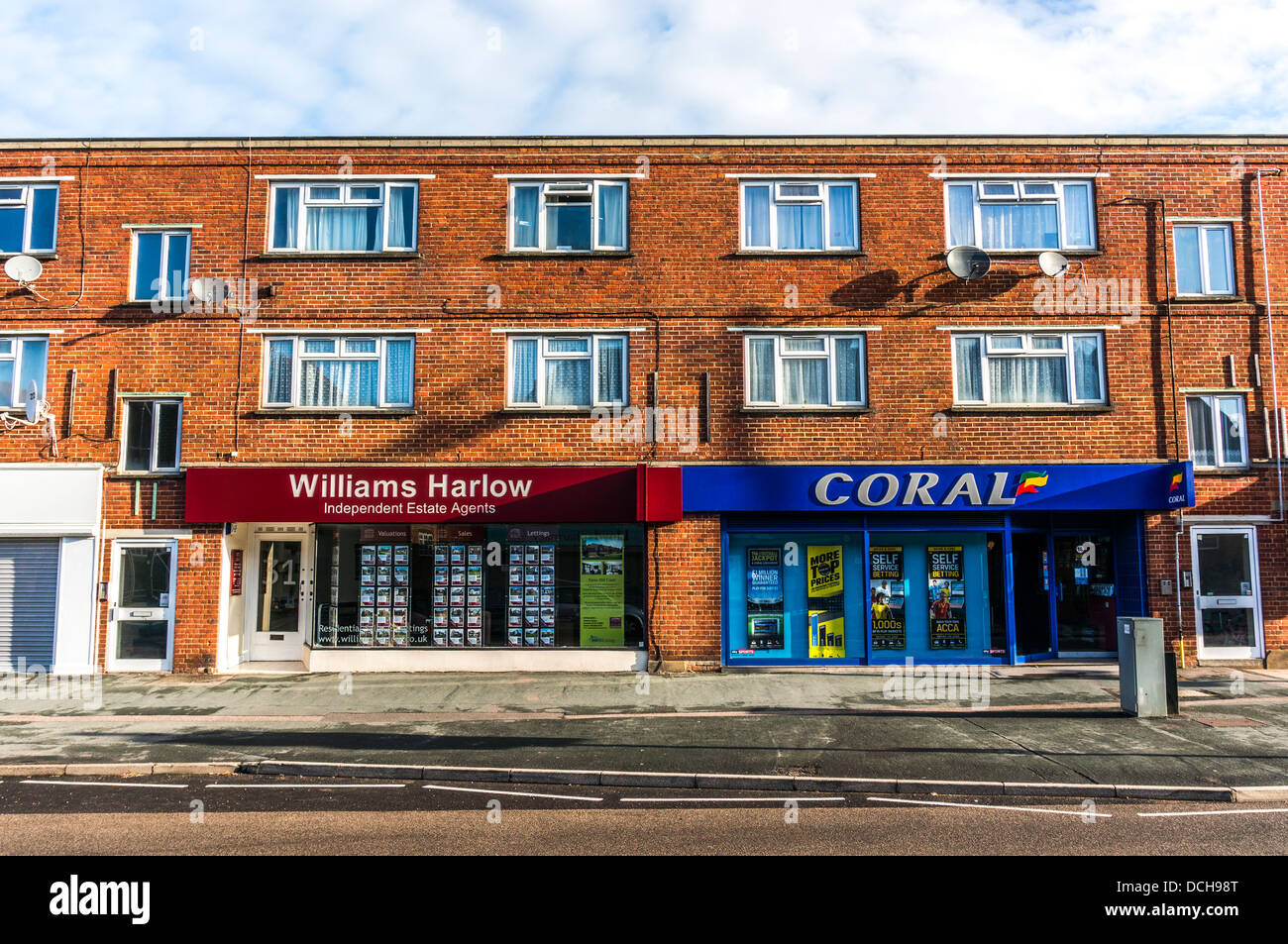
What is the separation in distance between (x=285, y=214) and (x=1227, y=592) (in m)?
18.1

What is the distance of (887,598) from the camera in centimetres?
1452

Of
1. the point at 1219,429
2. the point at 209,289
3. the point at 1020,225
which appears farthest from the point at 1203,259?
the point at 209,289

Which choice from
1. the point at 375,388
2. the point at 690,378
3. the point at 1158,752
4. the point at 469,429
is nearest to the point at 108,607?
the point at 375,388

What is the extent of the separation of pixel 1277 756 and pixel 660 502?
8739 mm

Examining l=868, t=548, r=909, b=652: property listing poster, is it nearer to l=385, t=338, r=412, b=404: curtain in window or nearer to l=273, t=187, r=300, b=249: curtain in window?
l=385, t=338, r=412, b=404: curtain in window

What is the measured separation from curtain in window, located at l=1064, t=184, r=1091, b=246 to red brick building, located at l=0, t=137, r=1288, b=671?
0.07 metres

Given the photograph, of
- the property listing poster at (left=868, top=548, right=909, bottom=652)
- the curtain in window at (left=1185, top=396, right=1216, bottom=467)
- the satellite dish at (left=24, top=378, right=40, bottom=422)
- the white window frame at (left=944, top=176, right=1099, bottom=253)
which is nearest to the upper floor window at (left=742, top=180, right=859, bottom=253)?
the white window frame at (left=944, top=176, right=1099, bottom=253)

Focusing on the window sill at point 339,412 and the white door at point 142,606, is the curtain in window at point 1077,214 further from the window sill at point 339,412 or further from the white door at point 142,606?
the white door at point 142,606

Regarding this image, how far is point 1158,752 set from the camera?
920cm

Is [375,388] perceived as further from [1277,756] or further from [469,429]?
[1277,756]

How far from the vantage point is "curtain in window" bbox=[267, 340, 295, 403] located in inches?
583

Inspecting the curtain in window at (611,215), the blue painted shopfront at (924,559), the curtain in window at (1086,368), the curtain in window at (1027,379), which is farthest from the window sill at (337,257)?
the curtain in window at (1086,368)

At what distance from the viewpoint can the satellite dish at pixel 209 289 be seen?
48.3ft

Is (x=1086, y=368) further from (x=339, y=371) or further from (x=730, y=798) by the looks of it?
(x=339, y=371)
